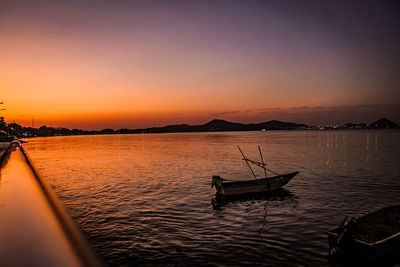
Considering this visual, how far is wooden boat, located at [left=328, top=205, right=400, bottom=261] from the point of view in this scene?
9664mm

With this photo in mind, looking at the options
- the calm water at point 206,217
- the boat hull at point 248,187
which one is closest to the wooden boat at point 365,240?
the calm water at point 206,217

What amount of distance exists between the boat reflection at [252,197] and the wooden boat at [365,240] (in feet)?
33.0

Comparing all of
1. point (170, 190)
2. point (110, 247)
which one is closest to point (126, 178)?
point (170, 190)

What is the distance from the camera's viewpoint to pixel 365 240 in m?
10.1

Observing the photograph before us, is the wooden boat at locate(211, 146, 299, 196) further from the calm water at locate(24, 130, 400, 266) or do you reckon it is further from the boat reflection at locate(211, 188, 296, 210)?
the calm water at locate(24, 130, 400, 266)

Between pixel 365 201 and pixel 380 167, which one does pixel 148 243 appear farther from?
pixel 380 167

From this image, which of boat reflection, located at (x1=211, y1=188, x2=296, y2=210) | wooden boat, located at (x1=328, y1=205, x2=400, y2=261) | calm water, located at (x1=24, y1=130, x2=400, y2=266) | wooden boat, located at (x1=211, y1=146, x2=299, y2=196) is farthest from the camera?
wooden boat, located at (x1=211, y1=146, x2=299, y2=196)

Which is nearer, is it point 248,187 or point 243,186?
point 243,186

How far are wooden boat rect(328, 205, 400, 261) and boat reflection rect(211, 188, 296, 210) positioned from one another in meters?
10.1

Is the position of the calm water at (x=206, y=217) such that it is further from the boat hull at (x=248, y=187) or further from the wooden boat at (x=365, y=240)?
the wooden boat at (x=365, y=240)

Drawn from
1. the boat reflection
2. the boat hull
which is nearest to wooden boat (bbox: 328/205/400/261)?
the boat reflection

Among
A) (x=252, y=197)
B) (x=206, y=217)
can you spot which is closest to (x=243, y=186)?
(x=252, y=197)

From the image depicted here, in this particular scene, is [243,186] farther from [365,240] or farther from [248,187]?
[365,240]

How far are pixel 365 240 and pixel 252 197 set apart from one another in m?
12.1
